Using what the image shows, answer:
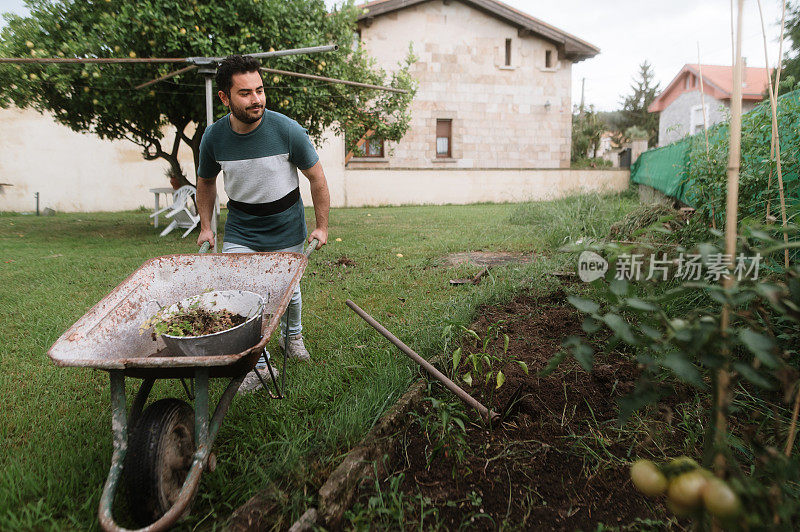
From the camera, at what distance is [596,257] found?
124 cm

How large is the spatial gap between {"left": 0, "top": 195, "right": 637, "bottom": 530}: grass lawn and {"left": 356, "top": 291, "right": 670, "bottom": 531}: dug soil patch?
1.01ft

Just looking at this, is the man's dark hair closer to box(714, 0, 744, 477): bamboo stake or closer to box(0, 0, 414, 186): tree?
box(714, 0, 744, 477): bamboo stake

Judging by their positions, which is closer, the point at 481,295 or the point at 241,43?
the point at 481,295

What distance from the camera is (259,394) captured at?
7.95 ft

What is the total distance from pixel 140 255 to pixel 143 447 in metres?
5.48

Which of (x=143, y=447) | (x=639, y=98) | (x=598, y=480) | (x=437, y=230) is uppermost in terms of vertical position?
(x=639, y=98)

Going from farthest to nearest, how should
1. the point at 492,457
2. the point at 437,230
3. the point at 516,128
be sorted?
the point at 516,128 → the point at 437,230 → the point at 492,457

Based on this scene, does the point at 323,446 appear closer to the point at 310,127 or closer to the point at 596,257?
the point at 596,257

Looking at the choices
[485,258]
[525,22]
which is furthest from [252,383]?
[525,22]

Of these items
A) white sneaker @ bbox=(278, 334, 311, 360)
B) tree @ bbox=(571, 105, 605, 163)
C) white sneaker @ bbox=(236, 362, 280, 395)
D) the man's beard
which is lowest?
white sneaker @ bbox=(236, 362, 280, 395)

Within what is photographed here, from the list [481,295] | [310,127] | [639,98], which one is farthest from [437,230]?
[639,98]

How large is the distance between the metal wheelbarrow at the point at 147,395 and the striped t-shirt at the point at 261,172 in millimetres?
558

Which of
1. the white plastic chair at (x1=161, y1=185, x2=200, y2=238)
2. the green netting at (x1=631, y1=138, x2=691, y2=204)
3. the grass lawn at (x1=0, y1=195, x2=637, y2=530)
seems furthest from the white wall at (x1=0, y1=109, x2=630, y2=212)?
the grass lawn at (x1=0, y1=195, x2=637, y2=530)

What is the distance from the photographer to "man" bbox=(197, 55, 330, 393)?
2350 millimetres
